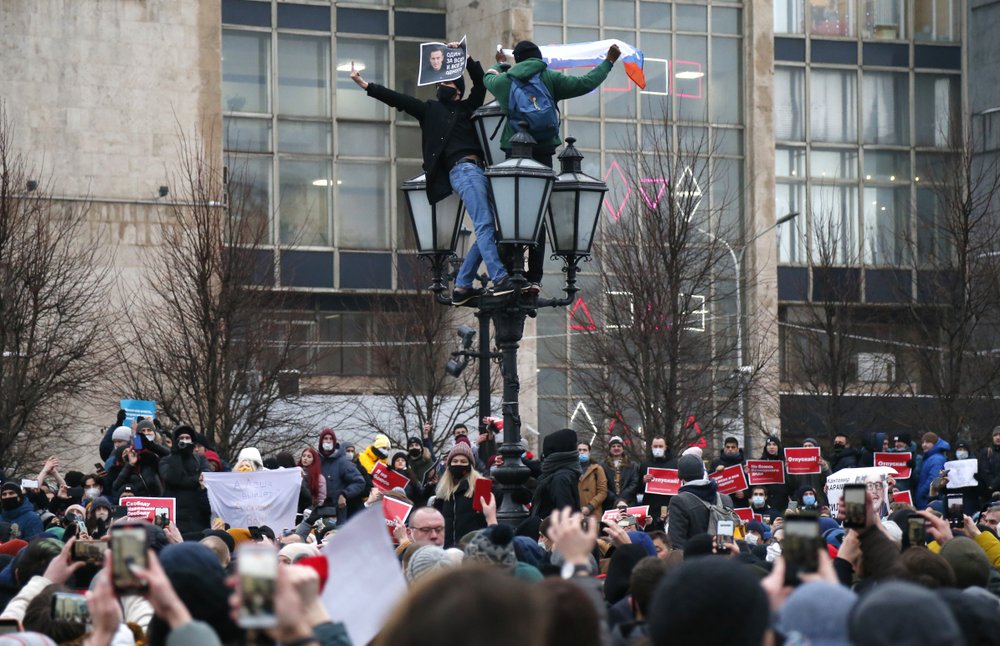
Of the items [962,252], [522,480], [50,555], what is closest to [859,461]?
[962,252]

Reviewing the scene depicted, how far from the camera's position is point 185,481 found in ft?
63.7

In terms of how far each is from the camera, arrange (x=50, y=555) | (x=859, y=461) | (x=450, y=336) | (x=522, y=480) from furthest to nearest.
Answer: (x=450, y=336) → (x=859, y=461) → (x=522, y=480) → (x=50, y=555)

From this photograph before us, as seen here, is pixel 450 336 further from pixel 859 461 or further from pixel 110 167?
pixel 859 461

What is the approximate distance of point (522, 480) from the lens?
12.3 metres

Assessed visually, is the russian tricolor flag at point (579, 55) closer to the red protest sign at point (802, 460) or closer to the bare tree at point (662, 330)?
the red protest sign at point (802, 460)

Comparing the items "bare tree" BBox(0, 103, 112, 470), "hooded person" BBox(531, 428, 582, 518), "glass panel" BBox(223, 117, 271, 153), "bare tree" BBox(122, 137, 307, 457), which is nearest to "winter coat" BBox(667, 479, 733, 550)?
"hooded person" BBox(531, 428, 582, 518)

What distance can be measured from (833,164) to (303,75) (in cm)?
1676

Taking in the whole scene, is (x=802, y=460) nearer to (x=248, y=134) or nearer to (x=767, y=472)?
(x=767, y=472)

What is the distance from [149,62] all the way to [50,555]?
123ft

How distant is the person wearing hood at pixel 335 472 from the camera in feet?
67.4

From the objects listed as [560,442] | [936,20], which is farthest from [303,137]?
[560,442]

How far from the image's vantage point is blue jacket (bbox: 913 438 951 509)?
24.3 m

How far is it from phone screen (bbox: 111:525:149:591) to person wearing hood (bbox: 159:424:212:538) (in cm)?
1438

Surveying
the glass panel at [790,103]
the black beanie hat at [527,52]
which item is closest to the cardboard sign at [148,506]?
the black beanie hat at [527,52]
